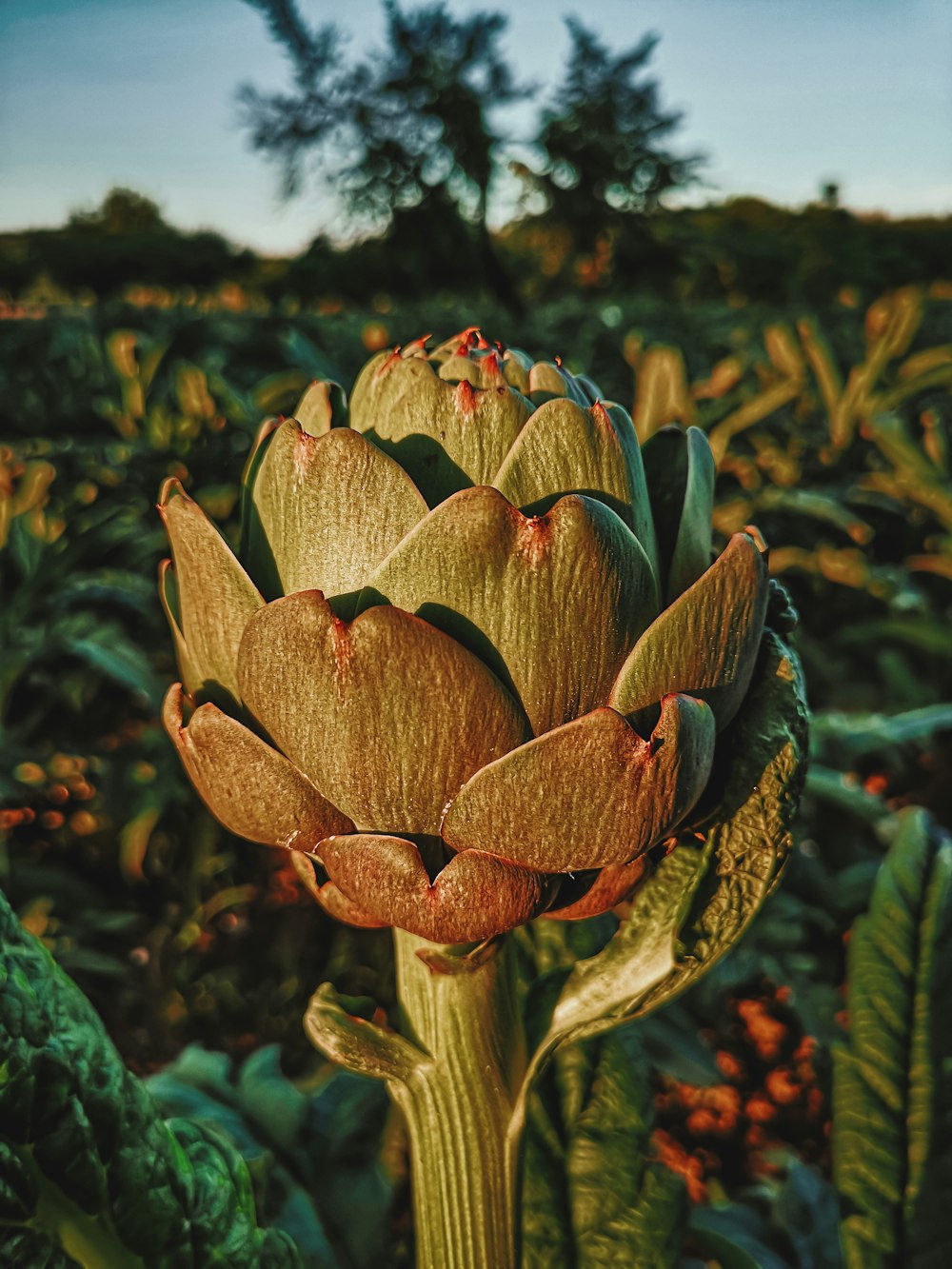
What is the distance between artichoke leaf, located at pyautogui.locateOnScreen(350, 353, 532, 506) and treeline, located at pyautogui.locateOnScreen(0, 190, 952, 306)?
5.30 meters

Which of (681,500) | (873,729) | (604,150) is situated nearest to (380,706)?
(681,500)

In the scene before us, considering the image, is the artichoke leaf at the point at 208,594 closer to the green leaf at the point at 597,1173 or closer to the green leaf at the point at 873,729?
the green leaf at the point at 597,1173

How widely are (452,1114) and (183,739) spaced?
0.14 metres

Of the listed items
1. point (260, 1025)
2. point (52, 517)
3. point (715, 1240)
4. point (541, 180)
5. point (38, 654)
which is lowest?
point (260, 1025)

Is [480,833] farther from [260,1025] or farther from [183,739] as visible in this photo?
[260,1025]

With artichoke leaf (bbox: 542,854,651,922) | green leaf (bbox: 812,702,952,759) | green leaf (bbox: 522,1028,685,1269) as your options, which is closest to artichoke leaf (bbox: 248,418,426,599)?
artichoke leaf (bbox: 542,854,651,922)

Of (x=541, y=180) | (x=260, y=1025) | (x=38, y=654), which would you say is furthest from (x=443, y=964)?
(x=541, y=180)

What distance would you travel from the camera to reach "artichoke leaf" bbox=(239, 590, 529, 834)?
255 millimetres

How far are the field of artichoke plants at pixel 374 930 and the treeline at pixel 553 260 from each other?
160 inches

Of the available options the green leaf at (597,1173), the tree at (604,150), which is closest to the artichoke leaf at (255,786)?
the green leaf at (597,1173)

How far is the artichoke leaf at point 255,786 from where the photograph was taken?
0.28 metres

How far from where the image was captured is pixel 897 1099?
0.45 m

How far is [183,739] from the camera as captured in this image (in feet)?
0.95

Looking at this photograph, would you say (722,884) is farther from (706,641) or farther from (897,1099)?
(897,1099)
